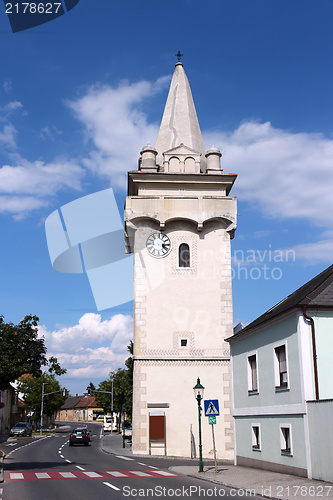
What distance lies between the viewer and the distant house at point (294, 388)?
17781 mm

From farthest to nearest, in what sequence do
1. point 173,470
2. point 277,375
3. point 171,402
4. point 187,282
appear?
point 187,282
point 171,402
point 173,470
point 277,375

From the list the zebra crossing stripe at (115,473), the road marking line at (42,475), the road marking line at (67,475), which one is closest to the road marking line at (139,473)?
the zebra crossing stripe at (115,473)

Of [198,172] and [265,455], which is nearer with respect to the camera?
[265,455]

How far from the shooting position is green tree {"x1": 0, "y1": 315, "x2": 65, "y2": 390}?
22.8m

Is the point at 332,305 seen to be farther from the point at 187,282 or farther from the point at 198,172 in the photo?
the point at 198,172

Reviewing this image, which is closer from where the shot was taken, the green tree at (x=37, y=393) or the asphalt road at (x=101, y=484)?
→ the asphalt road at (x=101, y=484)

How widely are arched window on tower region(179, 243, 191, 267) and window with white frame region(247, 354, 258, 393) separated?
37.3 ft

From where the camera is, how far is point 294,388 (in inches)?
765

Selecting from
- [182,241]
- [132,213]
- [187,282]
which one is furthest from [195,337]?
[132,213]

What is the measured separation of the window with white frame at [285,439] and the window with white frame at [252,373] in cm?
312

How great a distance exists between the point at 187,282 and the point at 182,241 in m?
2.79

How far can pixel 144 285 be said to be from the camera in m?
33.8

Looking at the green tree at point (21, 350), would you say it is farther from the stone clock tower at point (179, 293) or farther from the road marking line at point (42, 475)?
the stone clock tower at point (179, 293)

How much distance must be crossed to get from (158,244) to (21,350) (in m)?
13.8
